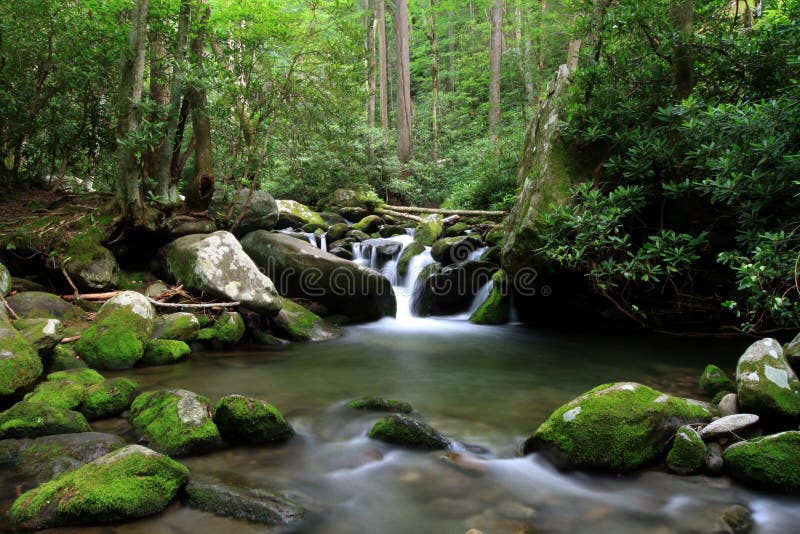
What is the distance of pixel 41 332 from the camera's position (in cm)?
542

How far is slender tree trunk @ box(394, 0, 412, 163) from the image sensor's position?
1944cm

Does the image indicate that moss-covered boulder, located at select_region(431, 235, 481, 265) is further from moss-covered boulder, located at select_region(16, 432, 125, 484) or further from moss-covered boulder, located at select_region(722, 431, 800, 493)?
moss-covered boulder, located at select_region(16, 432, 125, 484)

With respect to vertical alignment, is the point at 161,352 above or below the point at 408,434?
above

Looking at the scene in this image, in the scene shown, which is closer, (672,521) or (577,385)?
(672,521)

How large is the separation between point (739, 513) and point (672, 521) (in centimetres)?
46

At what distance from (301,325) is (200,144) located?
4004 millimetres

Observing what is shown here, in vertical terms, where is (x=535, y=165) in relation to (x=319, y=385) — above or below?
above

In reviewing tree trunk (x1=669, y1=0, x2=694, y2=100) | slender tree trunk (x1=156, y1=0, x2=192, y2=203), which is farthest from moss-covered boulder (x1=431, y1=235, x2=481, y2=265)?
slender tree trunk (x1=156, y1=0, x2=192, y2=203)

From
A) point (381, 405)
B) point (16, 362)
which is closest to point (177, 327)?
point (16, 362)

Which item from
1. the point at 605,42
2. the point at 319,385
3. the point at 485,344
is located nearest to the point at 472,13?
the point at 605,42

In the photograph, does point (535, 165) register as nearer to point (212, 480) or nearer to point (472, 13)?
point (212, 480)

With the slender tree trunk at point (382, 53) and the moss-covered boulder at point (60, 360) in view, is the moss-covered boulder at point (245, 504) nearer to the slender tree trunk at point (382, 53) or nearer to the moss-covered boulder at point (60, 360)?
the moss-covered boulder at point (60, 360)

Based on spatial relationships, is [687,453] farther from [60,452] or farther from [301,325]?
[301,325]

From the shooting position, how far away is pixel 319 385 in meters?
6.02
